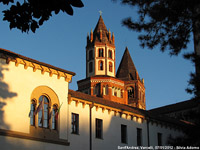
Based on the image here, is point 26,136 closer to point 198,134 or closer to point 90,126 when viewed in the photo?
point 90,126

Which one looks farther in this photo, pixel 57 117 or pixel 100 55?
pixel 100 55

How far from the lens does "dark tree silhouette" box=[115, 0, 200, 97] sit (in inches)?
480

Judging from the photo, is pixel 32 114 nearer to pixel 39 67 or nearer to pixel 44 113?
pixel 44 113

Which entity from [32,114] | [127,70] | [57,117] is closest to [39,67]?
[32,114]

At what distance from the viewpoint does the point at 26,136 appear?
825 inches

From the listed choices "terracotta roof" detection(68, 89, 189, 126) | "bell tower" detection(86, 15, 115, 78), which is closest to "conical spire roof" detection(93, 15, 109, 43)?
"bell tower" detection(86, 15, 115, 78)

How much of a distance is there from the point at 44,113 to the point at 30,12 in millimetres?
15271

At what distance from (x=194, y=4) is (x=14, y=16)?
6.31 m

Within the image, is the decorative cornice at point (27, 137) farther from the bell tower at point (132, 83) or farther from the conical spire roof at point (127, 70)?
the conical spire roof at point (127, 70)

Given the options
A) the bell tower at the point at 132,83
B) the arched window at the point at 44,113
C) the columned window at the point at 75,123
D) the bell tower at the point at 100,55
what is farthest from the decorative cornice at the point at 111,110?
the bell tower at the point at 132,83

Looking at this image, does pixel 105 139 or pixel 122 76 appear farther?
pixel 122 76

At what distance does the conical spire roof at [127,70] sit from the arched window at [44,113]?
56816 mm

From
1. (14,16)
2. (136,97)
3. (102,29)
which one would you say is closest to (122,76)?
(136,97)

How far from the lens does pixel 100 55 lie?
6656 cm
